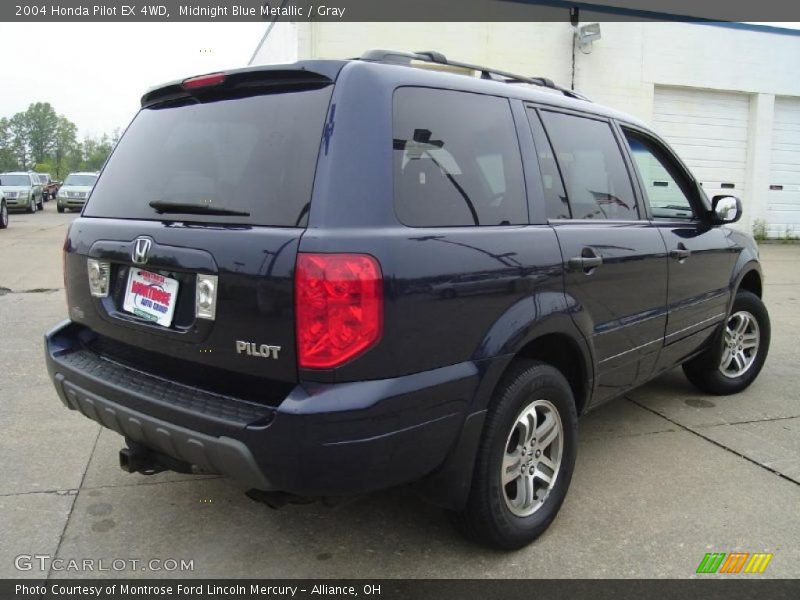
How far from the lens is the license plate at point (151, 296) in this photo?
2334 mm

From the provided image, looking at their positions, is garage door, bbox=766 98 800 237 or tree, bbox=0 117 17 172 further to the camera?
tree, bbox=0 117 17 172

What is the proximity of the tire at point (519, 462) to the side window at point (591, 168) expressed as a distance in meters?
0.85

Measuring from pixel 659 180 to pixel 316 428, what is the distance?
9.48 ft

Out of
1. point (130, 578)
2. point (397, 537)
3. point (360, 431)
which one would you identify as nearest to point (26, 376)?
point (130, 578)

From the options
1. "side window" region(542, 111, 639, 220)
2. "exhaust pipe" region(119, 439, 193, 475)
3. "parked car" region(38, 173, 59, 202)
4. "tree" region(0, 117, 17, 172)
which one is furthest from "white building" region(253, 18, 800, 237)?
"tree" region(0, 117, 17, 172)

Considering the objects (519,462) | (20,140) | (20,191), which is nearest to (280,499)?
(519,462)

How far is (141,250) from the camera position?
2400mm

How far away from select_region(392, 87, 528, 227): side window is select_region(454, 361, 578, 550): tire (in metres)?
0.67

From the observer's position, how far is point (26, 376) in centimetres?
491

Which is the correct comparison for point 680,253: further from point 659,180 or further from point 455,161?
point 455,161

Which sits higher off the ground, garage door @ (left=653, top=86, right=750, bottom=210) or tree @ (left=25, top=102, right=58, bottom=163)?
tree @ (left=25, top=102, right=58, bottom=163)

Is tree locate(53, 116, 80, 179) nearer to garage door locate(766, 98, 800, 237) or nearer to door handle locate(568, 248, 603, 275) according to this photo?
garage door locate(766, 98, 800, 237)

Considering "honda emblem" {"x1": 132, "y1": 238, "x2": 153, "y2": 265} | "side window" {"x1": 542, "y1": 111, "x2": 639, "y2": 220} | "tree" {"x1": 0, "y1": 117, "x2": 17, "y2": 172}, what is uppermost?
"tree" {"x1": 0, "y1": 117, "x2": 17, "y2": 172}

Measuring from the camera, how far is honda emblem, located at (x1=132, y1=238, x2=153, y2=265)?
7.80 feet
